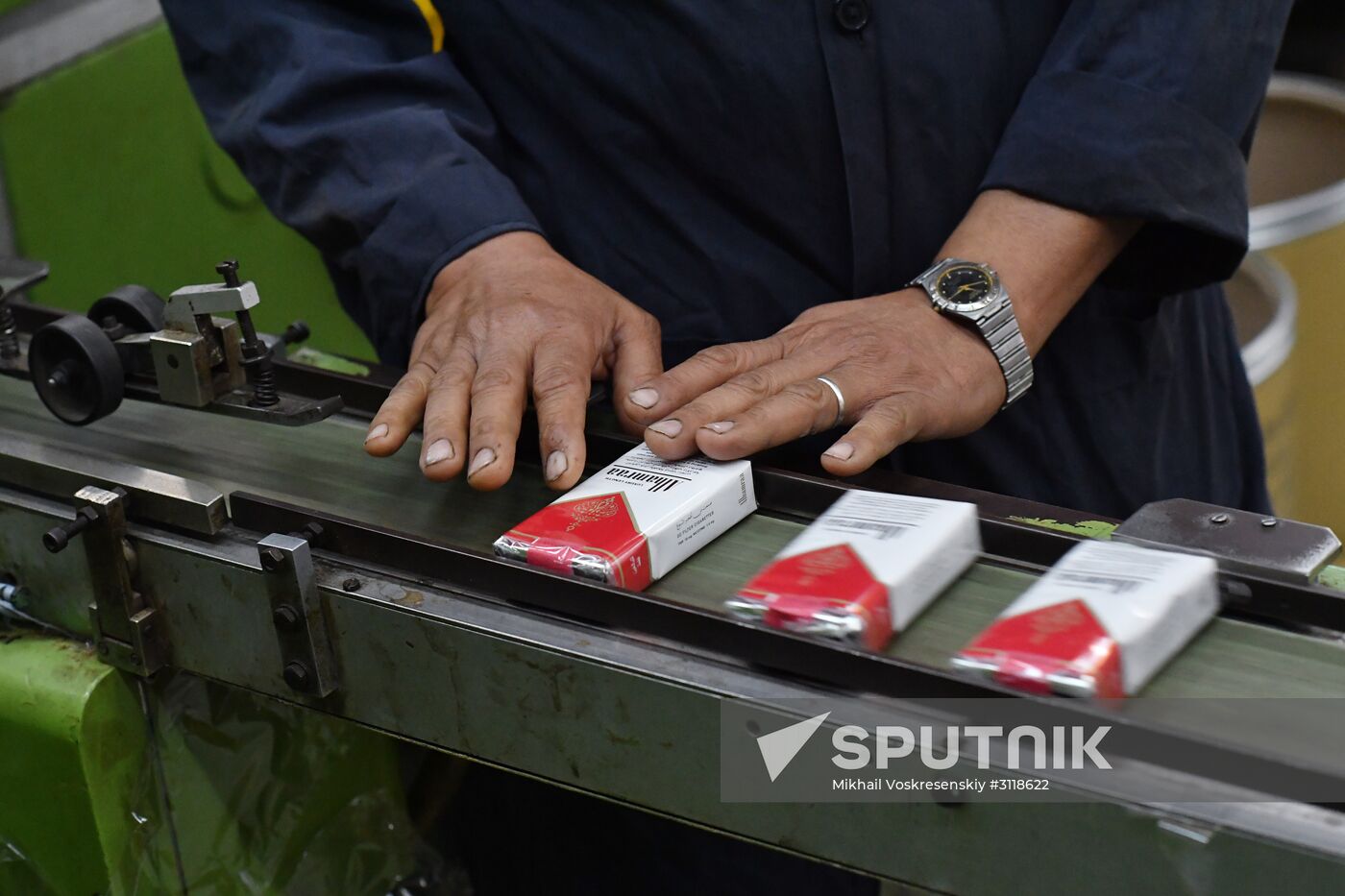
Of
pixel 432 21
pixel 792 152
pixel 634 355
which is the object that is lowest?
pixel 634 355

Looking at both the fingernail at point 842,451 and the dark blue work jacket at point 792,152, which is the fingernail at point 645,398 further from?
the dark blue work jacket at point 792,152

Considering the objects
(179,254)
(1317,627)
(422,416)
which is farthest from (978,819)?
(179,254)

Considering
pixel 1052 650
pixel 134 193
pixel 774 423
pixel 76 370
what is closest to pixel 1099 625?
pixel 1052 650

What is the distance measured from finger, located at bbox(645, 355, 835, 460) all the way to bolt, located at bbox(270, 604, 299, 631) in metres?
0.22

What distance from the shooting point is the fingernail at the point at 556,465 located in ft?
2.52

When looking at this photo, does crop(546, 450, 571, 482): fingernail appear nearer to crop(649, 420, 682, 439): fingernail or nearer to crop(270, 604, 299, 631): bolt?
crop(649, 420, 682, 439): fingernail

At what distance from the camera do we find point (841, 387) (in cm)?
81

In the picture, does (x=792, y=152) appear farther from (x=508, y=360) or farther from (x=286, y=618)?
(x=286, y=618)

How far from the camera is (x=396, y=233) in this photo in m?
0.98

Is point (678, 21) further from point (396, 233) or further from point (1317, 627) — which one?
point (1317, 627)

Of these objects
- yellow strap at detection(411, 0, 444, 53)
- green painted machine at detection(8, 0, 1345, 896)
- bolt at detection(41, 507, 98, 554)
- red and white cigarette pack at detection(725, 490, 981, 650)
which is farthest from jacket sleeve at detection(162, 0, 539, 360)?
red and white cigarette pack at detection(725, 490, 981, 650)

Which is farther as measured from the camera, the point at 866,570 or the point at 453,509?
the point at 453,509

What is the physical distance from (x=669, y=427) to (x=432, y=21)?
19.6 inches

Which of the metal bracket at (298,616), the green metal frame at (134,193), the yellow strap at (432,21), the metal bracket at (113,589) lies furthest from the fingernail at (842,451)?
the green metal frame at (134,193)
